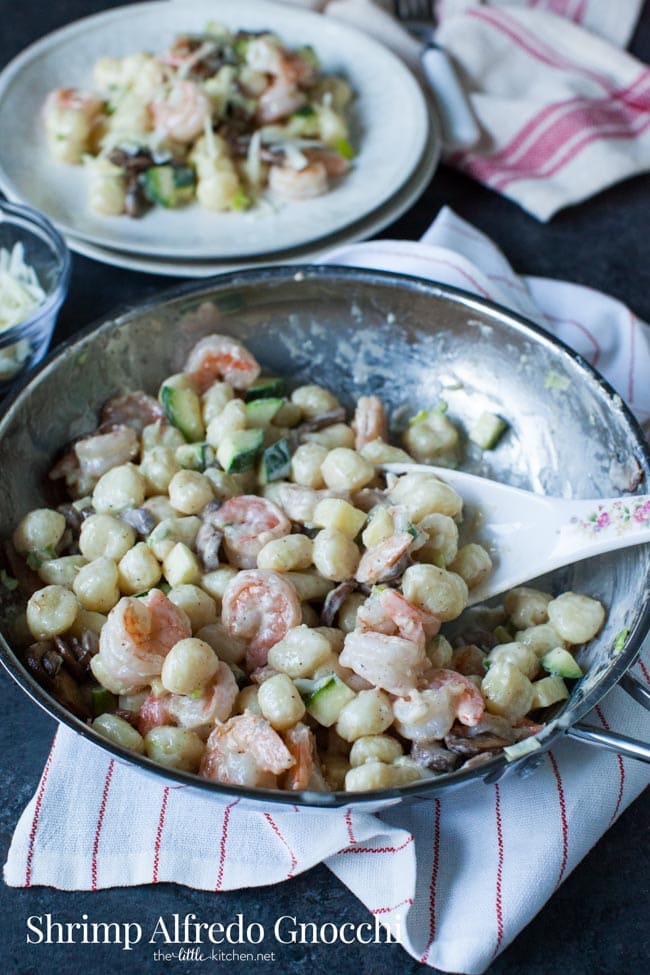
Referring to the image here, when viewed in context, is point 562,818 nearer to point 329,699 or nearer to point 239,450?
point 329,699

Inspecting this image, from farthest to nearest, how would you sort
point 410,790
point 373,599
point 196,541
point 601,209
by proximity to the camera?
point 601,209 → point 196,541 → point 373,599 → point 410,790

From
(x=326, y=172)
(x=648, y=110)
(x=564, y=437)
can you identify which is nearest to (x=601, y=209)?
(x=648, y=110)

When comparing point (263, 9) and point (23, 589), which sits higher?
point (263, 9)

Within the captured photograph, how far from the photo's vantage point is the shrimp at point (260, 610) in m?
1.42

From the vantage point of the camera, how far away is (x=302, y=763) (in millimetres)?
1271

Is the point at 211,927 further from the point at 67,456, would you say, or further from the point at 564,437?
the point at 564,437

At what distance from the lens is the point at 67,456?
168 cm

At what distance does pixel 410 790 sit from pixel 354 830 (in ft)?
0.69

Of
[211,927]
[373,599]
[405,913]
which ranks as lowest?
[211,927]

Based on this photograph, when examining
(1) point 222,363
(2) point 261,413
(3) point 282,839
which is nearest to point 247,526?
(2) point 261,413

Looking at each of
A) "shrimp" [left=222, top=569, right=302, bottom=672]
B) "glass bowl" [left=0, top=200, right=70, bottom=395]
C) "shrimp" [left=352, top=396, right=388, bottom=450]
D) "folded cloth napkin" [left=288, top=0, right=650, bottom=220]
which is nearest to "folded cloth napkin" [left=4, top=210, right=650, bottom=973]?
"shrimp" [left=222, top=569, right=302, bottom=672]

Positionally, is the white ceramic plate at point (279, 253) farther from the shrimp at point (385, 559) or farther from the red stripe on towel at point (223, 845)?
the red stripe on towel at point (223, 845)

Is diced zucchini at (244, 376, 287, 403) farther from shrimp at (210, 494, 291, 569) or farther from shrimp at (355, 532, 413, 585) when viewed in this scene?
shrimp at (355, 532, 413, 585)

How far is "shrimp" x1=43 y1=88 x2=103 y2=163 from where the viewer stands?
234cm
